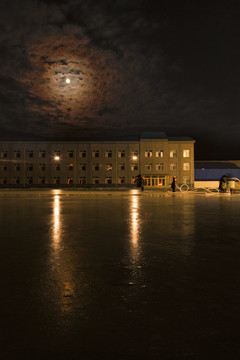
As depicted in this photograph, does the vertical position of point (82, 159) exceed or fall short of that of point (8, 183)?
it exceeds it

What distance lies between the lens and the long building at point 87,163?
7075 centimetres

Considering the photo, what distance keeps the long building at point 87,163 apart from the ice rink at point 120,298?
6260 cm

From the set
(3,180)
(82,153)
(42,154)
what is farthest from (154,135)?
(3,180)

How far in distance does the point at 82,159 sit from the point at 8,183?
57.8 feet

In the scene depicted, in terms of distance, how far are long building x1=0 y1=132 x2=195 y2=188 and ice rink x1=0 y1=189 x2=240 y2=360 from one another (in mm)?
62597

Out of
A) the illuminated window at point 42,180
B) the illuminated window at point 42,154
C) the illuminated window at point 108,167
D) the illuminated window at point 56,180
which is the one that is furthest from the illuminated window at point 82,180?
Result: the illuminated window at point 42,154

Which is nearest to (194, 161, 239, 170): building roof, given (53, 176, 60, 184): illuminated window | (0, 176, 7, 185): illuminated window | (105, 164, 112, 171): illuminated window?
(105, 164, 112, 171): illuminated window

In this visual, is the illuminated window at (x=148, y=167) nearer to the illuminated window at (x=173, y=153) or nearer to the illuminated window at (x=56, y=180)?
the illuminated window at (x=173, y=153)

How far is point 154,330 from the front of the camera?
326cm

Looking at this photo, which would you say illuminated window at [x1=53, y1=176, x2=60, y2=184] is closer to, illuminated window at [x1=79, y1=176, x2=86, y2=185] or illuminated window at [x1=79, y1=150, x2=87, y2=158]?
illuminated window at [x1=79, y1=176, x2=86, y2=185]

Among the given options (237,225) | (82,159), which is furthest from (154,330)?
(82,159)

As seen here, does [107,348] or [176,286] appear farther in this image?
[176,286]

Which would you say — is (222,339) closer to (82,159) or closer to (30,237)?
(30,237)

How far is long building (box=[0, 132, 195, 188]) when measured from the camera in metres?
70.8
